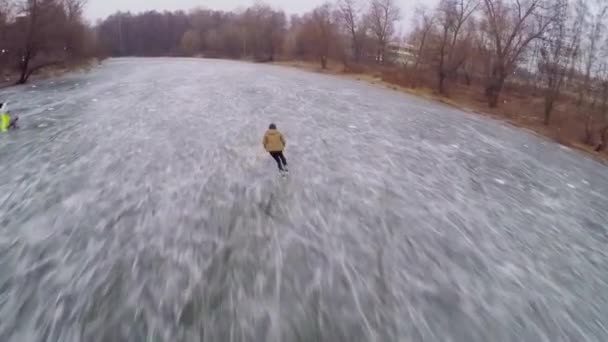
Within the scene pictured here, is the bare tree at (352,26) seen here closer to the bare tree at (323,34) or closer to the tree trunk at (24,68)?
the bare tree at (323,34)

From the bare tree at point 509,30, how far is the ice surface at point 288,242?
18609 mm

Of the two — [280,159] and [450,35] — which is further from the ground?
[450,35]

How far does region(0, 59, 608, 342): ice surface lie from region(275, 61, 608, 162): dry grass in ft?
28.8

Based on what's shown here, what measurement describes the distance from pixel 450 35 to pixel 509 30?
7.73 meters

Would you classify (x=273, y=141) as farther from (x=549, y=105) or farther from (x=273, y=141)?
(x=549, y=105)

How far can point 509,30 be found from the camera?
96.5ft

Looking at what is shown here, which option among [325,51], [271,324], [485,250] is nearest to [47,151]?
[271,324]

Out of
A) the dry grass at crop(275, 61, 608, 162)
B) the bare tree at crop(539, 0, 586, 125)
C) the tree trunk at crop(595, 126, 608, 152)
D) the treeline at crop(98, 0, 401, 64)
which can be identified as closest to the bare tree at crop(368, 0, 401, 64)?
the treeline at crop(98, 0, 401, 64)

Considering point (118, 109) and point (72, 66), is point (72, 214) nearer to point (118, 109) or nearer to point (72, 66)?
point (118, 109)

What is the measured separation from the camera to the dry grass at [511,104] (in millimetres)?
20625

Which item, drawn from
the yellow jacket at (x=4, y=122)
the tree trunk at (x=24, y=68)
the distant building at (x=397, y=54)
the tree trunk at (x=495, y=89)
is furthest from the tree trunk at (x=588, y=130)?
the tree trunk at (x=24, y=68)

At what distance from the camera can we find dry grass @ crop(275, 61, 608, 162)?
2062 cm

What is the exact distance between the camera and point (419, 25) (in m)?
48.0

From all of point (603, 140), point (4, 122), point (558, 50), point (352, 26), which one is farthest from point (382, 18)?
point (4, 122)
